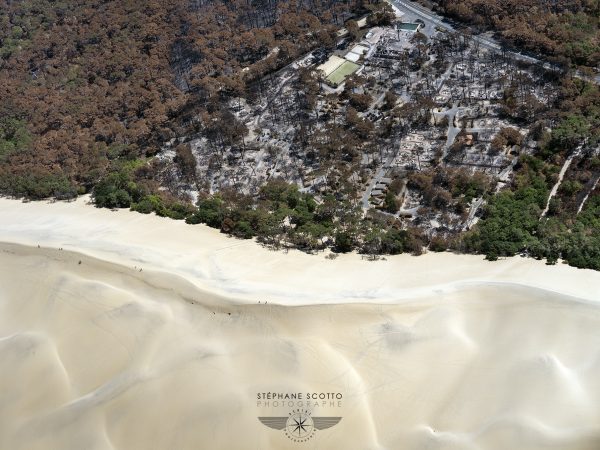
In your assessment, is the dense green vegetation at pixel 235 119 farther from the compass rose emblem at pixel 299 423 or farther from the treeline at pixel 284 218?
the compass rose emblem at pixel 299 423

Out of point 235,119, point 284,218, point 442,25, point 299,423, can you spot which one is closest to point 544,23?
point 442,25

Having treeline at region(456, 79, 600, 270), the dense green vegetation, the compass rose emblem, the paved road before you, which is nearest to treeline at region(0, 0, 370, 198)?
the dense green vegetation

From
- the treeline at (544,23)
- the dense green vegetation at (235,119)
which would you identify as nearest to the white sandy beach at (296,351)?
the dense green vegetation at (235,119)

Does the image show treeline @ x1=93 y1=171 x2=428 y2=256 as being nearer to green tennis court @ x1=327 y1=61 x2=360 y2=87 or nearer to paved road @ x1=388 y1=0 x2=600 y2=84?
green tennis court @ x1=327 y1=61 x2=360 y2=87

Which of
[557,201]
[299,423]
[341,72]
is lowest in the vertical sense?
[299,423]

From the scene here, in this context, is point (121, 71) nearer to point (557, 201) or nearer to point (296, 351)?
point (296, 351)
